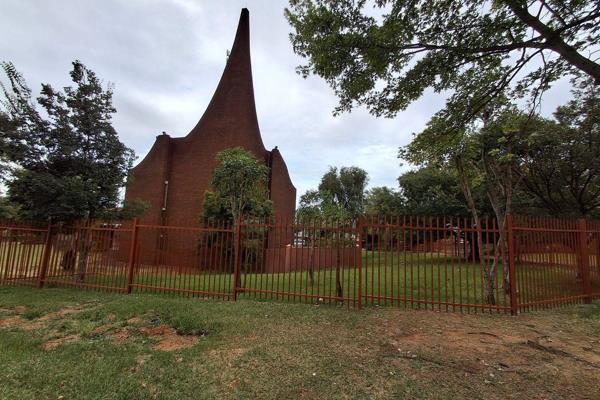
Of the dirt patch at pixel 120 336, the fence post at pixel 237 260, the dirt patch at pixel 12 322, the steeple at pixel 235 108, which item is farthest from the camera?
the steeple at pixel 235 108

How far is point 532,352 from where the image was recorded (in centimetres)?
495

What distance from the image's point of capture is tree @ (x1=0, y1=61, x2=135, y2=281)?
31.5ft

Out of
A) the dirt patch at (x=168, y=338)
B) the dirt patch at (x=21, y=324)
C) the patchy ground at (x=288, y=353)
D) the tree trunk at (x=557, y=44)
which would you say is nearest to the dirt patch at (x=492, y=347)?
the patchy ground at (x=288, y=353)

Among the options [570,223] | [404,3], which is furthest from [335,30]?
[570,223]

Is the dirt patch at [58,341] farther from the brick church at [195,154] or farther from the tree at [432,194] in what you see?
the tree at [432,194]

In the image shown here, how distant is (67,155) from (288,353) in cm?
974

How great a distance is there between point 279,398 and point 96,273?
8199mm

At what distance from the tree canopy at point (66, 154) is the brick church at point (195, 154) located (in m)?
8.81

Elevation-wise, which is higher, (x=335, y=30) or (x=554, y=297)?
(x=335, y=30)

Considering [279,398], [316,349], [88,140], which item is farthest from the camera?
[88,140]

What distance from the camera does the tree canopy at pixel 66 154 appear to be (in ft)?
31.6

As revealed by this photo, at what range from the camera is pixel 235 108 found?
21.0 meters

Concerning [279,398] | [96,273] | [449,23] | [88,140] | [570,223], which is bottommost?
[279,398]

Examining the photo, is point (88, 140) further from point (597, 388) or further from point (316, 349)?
point (597, 388)
